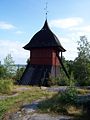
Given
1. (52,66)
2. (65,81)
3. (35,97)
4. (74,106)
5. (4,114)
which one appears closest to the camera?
(4,114)

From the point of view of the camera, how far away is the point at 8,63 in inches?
1082

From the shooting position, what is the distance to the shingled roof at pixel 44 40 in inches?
1195

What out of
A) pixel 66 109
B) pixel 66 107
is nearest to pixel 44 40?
pixel 66 107

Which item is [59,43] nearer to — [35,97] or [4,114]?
[35,97]

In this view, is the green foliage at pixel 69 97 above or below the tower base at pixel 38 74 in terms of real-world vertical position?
below

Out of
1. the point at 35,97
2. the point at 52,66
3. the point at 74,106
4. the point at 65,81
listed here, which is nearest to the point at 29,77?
the point at 52,66

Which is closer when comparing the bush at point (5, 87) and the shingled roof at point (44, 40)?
the bush at point (5, 87)

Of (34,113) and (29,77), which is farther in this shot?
(29,77)

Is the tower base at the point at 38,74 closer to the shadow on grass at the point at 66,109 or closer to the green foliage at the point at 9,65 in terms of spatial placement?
the green foliage at the point at 9,65

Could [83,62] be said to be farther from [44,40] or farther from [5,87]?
[5,87]

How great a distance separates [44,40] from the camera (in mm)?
30594

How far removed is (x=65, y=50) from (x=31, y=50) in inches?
138

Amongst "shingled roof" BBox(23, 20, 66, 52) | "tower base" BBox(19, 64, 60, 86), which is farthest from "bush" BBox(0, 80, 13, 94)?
"shingled roof" BBox(23, 20, 66, 52)

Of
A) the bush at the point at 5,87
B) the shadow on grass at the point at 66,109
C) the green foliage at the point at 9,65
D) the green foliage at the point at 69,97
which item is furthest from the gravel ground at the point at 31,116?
the green foliage at the point at 9,65
